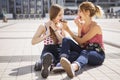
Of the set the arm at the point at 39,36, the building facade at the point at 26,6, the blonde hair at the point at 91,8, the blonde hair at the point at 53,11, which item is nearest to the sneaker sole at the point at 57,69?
the arm at the point at 39,36

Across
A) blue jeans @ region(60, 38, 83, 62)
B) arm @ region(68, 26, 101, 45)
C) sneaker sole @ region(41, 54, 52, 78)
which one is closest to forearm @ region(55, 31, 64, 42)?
blue jeans @ region(60, 38, 83, 62)

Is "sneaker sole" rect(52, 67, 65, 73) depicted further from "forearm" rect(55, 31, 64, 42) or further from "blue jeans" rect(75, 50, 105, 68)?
"forearm" rect(55, 31, 64, 42)

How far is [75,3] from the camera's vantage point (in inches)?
3910

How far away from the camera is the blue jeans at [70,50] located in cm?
608

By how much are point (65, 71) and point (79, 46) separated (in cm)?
96

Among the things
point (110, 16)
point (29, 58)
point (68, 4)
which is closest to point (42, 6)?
point (68, 4)

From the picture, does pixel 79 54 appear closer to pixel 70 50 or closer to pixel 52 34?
pixel 70 50

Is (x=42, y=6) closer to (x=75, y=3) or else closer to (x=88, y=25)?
(x=75, y=3)

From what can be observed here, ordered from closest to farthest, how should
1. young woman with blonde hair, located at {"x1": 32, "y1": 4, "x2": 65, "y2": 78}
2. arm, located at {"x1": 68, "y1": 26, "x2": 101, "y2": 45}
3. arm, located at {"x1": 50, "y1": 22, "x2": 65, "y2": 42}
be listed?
1. young woman with blonde hair, located at {"x1": 32, "y1": 4, "x2": 65, "y2": 78}
2. arm, located at {"x1": 50, "y1": 22, "x2": 65, "y2": 42}
3. arm, located at {"x1": 68, "y1": 26, "x2": 101, "y2": 45}

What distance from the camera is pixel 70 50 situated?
6.49 m

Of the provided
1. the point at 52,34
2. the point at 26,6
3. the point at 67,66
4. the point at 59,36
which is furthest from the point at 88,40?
the point at 26,6

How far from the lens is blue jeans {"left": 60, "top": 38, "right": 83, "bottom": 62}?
6.08 metres

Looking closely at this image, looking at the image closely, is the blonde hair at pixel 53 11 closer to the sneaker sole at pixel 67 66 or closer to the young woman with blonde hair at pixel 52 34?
the young woman with blonde hair at pixel 52 34

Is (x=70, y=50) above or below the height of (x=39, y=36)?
below
